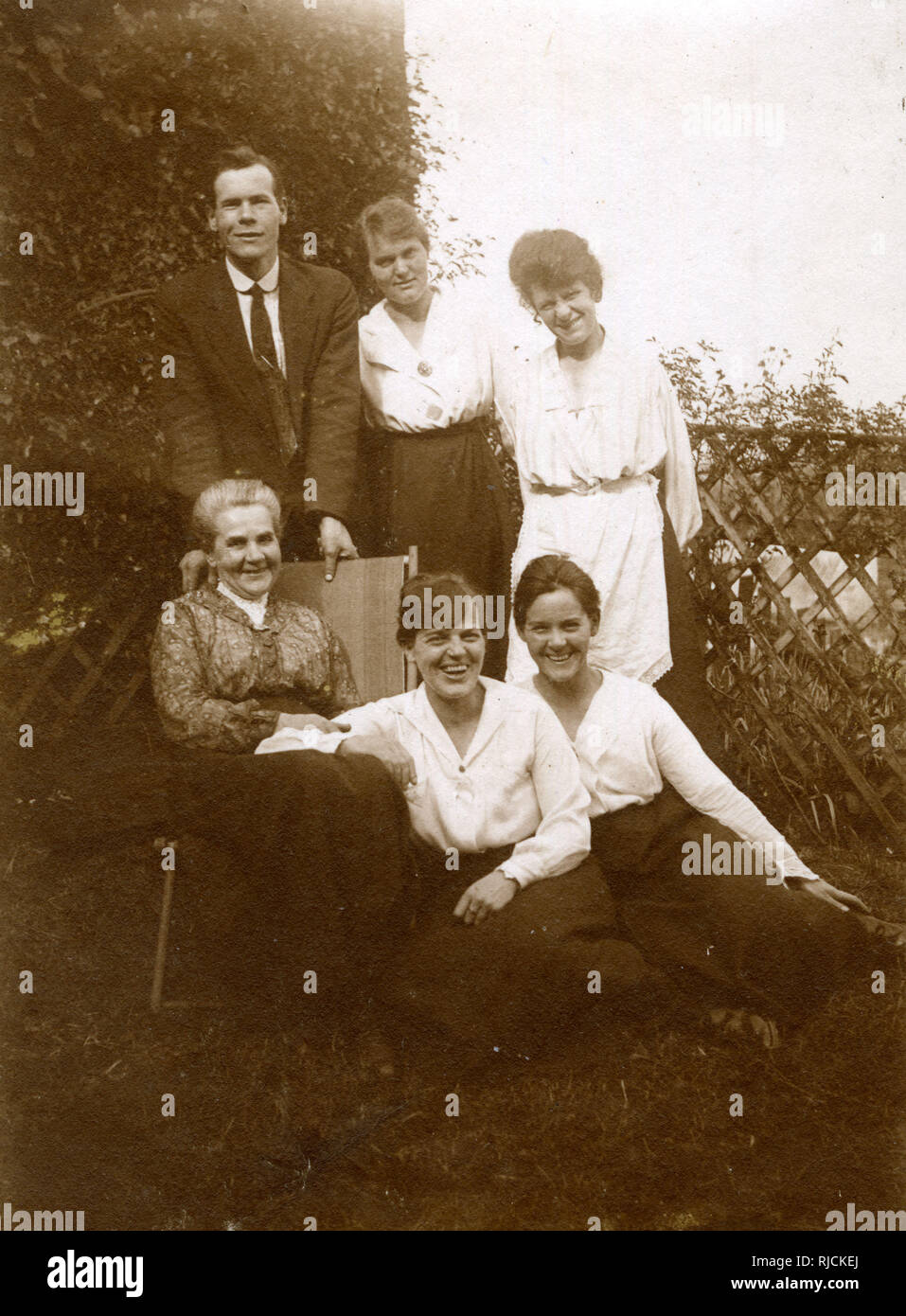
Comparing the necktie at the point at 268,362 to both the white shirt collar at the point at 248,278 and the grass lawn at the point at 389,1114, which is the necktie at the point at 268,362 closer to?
the white shirt collar at the point at 248,278

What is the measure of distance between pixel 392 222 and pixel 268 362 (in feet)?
1.94

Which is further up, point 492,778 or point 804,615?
point 804,615

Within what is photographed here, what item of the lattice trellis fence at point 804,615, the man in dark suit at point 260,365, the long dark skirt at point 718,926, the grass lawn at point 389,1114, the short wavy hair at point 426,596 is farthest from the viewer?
the lattice trellis fence at point 804,615

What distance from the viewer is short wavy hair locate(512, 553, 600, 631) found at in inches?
145

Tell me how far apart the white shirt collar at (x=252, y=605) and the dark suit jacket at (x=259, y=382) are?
1.24 feet

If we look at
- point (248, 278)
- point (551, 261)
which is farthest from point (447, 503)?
point (248, 278)

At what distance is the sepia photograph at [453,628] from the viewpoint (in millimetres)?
3459

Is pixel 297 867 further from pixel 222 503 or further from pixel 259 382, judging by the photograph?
pixel 259 382

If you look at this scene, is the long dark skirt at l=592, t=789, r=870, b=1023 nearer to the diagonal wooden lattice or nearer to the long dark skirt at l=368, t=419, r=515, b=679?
the long dark skirt at l=368, t=419, r=515, b=679

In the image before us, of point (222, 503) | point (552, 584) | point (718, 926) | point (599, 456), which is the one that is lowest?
point (718, 926)

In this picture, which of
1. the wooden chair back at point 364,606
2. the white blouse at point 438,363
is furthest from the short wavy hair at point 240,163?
the wooden chair back at point 364,606

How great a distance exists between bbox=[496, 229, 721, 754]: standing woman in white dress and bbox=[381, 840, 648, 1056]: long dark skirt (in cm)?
74

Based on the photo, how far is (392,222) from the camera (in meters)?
3.75

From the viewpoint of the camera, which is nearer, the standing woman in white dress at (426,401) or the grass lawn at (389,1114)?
the grass lawn at (389,1114)
